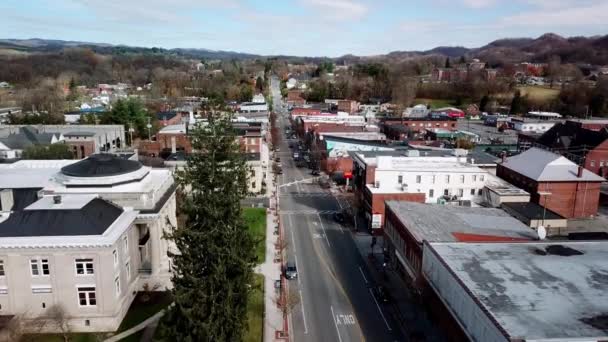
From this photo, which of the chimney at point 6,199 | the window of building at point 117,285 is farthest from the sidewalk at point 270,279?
the chimney at point 6,199

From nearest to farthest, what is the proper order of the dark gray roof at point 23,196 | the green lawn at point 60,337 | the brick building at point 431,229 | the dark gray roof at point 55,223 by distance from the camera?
the green lawn at point 60,337
the dark gray roof at point 55,223
the brick building at point 431,229
the dark gray roof at point 23,196

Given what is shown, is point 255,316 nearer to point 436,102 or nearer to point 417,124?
point 417,124

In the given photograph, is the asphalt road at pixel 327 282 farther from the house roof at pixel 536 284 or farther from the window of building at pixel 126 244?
the window of building at pixel 126 244

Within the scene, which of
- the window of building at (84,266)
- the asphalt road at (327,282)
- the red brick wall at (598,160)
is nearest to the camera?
the window of building at (84,266)

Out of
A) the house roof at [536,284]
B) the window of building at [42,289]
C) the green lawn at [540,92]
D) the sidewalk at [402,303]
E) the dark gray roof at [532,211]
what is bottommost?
the sidewalk at [402,303]

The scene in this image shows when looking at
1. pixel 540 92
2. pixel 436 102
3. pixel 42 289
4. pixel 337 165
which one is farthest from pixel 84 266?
pixel 540 92

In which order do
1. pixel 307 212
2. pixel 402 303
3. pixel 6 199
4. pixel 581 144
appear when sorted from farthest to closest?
pixel 581 144 < pixel 307 212 < pixel 6 199 < pixel 402 303

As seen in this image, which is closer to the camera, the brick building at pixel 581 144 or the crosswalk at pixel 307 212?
the crosswalk at pixel 307 212

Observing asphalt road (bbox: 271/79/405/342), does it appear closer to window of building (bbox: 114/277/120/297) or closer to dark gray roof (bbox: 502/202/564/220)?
window of building (bbox: 114/277/120/297)
